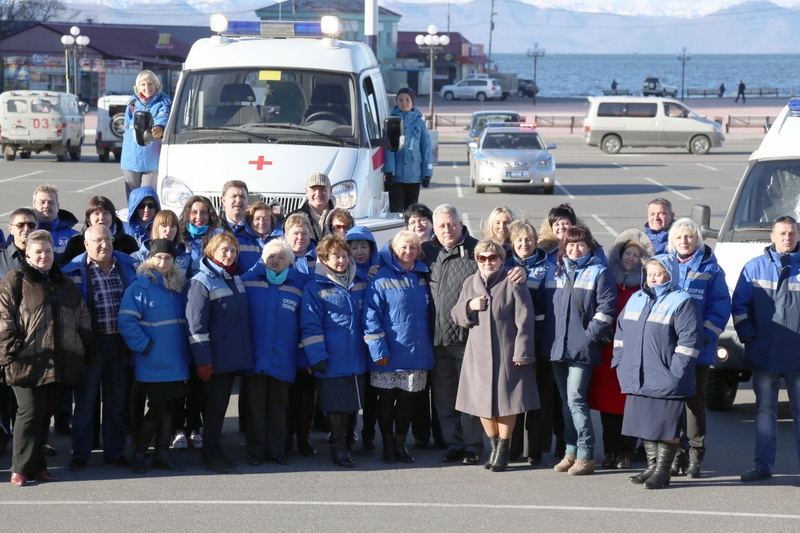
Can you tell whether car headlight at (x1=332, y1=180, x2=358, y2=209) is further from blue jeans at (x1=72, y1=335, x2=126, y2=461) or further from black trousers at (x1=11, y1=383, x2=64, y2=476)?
black trousers at (x1=11, y1=383, x2=64, y2=476)

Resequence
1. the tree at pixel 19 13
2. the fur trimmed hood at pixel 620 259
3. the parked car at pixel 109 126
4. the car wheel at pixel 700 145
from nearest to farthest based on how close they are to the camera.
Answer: the fur trimmed hood at pixel 620 259
the parked car at pixel 109 126
the car wheel at pixel 700 145
the tree at pixel 19 13

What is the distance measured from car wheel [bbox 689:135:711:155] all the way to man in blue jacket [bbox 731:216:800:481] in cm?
3405

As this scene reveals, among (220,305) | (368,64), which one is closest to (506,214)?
(220,305)

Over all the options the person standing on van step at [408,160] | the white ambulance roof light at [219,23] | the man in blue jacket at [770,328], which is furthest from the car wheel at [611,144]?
the man in blue jacket at [770,328]

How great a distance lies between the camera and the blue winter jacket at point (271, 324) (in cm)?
800

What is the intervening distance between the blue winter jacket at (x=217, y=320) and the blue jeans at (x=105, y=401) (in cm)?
57

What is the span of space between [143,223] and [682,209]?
17.2 meters

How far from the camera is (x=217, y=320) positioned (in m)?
7.84

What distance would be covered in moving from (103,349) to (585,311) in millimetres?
3229

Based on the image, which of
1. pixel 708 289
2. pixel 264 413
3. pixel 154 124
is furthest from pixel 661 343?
pixel 154 124

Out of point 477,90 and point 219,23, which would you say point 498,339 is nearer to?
point 219,23

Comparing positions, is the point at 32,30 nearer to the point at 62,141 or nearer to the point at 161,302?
the point at 62,141

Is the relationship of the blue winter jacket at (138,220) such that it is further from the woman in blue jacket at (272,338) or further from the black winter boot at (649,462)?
the black winter boot at (649,462)

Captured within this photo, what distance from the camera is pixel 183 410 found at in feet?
28.4
